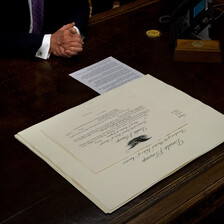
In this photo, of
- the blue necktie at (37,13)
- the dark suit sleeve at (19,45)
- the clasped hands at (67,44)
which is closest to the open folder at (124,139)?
the clasped hands at (67,44)

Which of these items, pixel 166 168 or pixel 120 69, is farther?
pixel 120 69

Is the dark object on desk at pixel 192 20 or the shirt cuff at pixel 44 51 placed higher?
the dark object on desk at pixel 192 20

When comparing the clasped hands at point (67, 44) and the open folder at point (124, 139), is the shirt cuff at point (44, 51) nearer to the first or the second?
the clasped hands at point (67, 44)

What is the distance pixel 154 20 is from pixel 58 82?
0.71 metres

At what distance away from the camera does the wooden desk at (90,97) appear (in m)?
0.99

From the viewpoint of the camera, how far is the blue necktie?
212cm

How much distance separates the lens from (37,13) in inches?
83.9

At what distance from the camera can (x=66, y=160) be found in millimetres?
1113

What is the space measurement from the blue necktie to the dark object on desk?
75 cm

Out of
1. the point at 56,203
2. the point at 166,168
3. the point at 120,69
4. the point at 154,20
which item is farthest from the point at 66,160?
the point at 154,20

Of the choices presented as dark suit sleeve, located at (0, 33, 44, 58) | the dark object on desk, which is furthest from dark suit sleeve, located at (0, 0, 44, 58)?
the dark object on desk

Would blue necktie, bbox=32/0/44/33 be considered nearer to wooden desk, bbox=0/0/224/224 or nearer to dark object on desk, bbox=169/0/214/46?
wooden desk, bbox=0/0/224/224

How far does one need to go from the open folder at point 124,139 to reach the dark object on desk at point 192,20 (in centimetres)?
41

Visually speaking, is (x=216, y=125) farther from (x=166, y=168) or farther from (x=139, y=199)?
(x=139, y=199)
